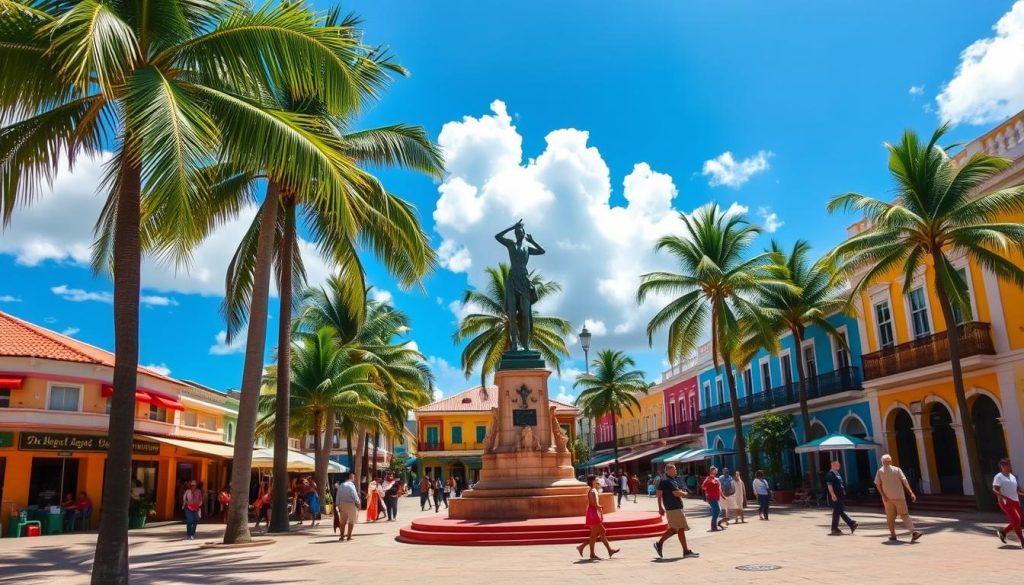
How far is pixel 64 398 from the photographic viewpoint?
919 inches

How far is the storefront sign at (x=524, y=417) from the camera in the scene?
57.7 ft

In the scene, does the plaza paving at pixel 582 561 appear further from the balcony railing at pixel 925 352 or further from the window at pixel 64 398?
the window at pixel 64 398

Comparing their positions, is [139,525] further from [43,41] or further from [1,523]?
[43,41]

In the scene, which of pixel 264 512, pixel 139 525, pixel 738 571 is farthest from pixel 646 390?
pixel 738 571

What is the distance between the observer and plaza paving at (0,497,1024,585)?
9602mm

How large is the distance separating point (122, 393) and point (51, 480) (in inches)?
701

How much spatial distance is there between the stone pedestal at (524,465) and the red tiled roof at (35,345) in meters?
14.1

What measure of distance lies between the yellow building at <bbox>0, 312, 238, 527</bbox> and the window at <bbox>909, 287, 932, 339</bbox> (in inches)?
945

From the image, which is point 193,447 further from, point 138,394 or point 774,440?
point 774,440

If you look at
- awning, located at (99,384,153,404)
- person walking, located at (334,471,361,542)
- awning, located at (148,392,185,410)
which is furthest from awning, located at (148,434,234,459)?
person walking, located at (334,471,361,542)

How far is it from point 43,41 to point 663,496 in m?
10.5

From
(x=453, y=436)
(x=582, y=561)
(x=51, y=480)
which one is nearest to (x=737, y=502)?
(x=582, y=561)

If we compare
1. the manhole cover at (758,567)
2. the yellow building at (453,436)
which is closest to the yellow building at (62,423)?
the manhole cover at (758,567)

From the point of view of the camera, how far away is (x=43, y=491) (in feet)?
75.1
